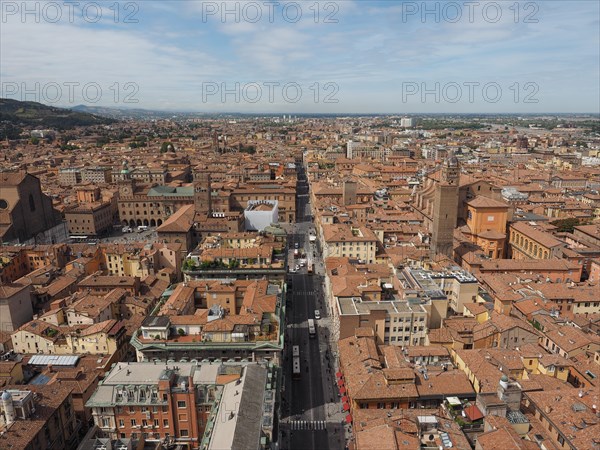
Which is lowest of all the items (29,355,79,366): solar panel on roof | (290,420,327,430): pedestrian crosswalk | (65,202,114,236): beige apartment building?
(290,420,327,430): pedestrian crosswalk

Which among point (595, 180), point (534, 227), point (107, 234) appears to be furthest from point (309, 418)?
point (595, 180)

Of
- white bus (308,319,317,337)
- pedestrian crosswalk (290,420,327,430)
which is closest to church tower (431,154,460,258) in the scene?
white bus (308,319,317,337)

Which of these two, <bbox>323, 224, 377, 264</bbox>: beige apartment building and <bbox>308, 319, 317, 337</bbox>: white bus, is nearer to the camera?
<bbox>308, 319, 317, 337</bbox>: white bus

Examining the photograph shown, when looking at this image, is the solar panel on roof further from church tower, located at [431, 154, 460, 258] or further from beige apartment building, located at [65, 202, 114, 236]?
beige apartment building, located at [65, 202, 114, 236]

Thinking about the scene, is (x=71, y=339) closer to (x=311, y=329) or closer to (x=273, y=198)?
(x=311, y=329)

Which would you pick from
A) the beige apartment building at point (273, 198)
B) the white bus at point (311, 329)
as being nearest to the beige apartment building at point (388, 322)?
the white bus at point (311, 329)

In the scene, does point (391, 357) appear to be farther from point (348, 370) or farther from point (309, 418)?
point (309, 418)
